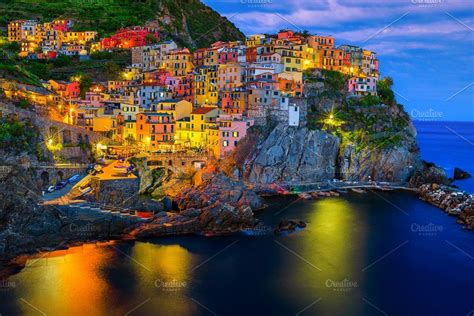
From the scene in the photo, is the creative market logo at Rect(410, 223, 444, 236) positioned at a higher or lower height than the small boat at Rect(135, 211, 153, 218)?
lower

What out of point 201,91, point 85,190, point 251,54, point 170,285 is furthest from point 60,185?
point 251,54

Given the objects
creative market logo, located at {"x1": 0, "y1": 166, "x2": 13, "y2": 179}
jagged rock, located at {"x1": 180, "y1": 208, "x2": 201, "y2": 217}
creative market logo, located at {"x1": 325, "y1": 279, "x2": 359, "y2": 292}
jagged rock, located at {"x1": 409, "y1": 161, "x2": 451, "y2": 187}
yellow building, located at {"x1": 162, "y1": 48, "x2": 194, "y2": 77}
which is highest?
yellow building, located at {"x1": 162, "y1": 48, "x2": 194, "y2": 77}

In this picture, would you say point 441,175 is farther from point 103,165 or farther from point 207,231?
point 103,165

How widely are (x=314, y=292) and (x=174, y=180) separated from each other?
55.0ft

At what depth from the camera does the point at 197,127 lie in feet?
126

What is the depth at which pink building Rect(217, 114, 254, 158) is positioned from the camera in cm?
3688

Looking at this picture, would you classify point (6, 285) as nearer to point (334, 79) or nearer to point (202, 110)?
point (202, 110)

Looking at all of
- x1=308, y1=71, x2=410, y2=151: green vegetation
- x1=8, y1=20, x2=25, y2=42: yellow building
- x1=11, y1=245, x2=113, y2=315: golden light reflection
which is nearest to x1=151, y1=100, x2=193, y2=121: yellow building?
x1=308, y1=71, x2=410, y2=151: green vegetation

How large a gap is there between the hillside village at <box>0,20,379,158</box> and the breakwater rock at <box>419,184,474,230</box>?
1079 cm

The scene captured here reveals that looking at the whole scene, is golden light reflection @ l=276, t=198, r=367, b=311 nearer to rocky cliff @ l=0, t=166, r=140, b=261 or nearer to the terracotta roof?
rocky cliff @ l=0, t=166, r=140, b=261

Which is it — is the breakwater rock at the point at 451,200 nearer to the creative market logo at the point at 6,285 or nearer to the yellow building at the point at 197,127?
the yellow building at the point at 197,127

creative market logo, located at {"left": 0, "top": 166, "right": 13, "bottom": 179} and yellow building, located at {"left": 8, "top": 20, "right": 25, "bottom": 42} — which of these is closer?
creative market logo, located at {"left": 0, "top": 166, "right": 13, "bottom": 179}

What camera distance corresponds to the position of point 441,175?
134 ft

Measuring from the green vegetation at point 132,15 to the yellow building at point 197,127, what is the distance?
88.8ft
